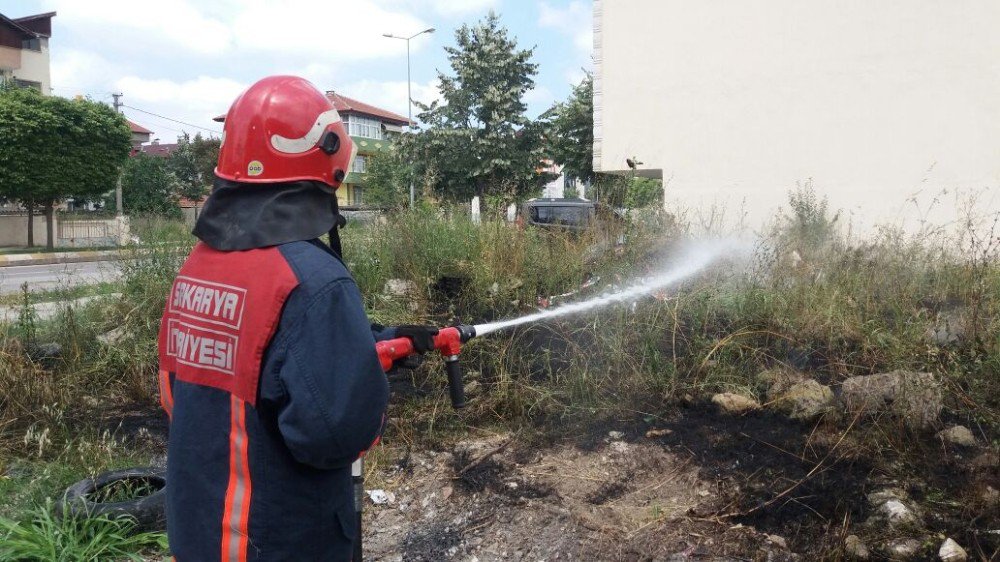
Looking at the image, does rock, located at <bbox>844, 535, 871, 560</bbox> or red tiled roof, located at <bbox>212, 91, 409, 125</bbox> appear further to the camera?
red tiled roof, located at <bbox>212, 91, 409, 125</bbox>

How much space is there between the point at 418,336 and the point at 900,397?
2.64 meters

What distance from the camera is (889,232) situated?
611 centimetres

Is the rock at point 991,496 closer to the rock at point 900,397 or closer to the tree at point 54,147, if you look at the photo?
the rock at point 900,397

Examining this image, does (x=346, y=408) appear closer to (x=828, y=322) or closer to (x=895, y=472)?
(x=895, y=472)

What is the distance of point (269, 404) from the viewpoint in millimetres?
1550

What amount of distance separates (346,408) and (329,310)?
0.68 ft

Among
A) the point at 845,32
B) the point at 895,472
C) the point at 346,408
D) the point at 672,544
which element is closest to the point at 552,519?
the point at 672,544

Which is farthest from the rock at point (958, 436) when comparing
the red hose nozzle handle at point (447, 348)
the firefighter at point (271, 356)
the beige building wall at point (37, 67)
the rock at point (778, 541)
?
the beige building wall at point (37, 67)

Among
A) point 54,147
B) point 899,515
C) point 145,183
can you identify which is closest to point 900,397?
point 899,515

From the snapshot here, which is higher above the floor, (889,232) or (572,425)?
(889,232)

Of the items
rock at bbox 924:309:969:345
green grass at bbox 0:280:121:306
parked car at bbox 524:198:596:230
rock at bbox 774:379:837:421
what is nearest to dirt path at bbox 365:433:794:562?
rock at bbox 774:379:837:421

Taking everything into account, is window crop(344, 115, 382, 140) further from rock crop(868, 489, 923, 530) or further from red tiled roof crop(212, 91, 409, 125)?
rock crop(868, 489, 923, 530)

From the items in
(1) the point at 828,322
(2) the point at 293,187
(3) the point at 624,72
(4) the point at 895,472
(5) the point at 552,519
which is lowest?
(5) the point at 552,519

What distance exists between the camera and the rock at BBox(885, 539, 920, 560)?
2.75 metres
